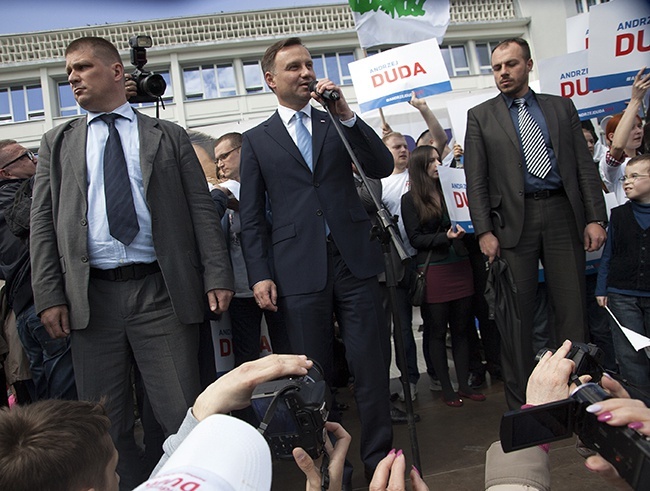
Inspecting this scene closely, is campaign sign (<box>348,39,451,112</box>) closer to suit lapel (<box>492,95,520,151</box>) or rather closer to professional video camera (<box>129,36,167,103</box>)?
suit lapel (<box>492,95,520,151</box>)

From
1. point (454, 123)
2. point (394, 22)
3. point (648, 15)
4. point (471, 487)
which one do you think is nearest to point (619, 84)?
point (648, 15)

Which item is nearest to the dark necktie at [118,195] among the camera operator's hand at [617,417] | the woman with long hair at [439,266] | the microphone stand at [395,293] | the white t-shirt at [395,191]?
the microphone stand at [395,293]

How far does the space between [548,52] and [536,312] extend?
74.3ft

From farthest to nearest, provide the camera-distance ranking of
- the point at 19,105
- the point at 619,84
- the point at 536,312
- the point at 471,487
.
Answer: the point at 19,105 → the point at 619,84 → the point at 536,312 → the point at 471,487

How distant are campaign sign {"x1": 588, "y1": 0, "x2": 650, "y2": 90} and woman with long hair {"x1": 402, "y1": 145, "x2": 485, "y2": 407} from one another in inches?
59.9

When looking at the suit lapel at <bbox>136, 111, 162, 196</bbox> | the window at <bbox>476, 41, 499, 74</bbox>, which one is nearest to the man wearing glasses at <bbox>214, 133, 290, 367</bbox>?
the suit lapel at <bbox>136, 111, 162, 196</bbox>

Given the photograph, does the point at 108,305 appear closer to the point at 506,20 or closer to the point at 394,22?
the point at 394,22

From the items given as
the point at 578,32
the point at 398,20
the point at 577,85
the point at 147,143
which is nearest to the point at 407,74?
the point at 398,20

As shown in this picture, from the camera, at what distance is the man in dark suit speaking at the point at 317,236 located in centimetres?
268

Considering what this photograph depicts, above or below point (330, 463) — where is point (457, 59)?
above

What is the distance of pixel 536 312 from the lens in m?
3.31

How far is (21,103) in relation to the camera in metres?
23.0

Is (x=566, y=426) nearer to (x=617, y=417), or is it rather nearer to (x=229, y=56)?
(x=617, y=417)

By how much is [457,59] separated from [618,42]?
22.0 meters
